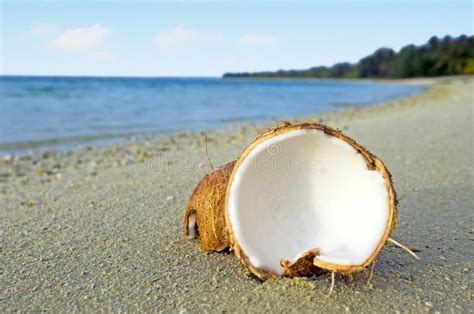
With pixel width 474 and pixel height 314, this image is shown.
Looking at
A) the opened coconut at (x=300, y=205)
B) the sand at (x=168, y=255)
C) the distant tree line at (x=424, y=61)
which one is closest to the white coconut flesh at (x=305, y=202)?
the opened coconut at (x=300, y=205)

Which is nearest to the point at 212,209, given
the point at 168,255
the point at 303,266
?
the point at 168,255

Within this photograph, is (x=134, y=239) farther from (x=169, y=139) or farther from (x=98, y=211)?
(x=169, y=139)

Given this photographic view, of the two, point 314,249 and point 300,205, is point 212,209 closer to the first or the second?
point 300,205

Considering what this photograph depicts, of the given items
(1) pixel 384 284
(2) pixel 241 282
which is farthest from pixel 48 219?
(1) pixel 384 284

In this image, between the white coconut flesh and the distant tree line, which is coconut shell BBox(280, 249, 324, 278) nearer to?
the white coconut flesh

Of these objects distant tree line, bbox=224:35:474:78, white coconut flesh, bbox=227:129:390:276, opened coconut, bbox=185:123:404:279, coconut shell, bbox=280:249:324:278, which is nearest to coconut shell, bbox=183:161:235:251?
opened coconut, bbox=185:123:404:279

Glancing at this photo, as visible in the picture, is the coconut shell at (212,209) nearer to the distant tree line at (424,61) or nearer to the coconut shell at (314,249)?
the coconut shell at (314,249)
